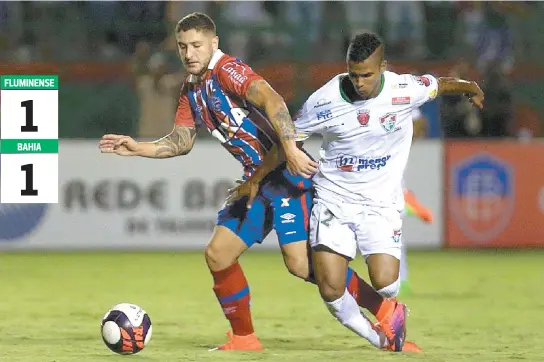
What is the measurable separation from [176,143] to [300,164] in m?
1.12

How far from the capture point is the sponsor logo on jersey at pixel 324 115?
289 inches

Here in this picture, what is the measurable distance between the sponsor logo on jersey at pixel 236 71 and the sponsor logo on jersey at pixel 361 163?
76 cm

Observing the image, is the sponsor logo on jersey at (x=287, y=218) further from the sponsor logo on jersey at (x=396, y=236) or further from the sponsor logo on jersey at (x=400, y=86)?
the sponsor logo on jersey at (x=400, y=86)

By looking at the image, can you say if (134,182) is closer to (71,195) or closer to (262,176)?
(71,195)

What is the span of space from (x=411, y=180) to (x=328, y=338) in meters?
Answer: 7.31

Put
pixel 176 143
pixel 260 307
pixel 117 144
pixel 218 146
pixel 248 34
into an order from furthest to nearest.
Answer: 1. pixel 248 34
2. pixel 218 146
3. pixel 260 307
4. pixel 176 143
5. pixel 117 144

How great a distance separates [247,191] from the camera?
7441 millimetres

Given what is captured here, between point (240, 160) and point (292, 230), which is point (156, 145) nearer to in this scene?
point (240, 160)

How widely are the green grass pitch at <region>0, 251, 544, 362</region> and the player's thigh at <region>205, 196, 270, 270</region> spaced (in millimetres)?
565

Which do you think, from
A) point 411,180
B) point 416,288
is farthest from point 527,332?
→ point 411,180

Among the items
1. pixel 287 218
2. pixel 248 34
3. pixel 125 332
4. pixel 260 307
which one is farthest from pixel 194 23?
pixel 248 34

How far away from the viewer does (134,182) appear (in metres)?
15.0

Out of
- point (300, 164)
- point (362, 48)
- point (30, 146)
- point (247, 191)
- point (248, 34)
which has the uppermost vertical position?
point (248, 34)

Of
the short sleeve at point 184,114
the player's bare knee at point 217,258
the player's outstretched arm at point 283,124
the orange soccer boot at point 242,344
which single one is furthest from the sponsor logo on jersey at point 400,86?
the orange soccer boot at point 242,344
